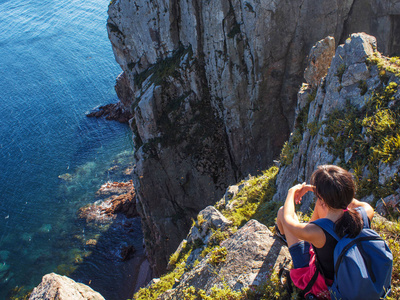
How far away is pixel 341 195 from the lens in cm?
486

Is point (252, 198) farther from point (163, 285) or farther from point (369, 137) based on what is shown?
point (369, 137)

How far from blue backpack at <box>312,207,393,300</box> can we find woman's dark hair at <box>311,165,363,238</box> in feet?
0.51

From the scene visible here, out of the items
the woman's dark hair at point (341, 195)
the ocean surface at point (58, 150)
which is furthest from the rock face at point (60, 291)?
the ocean surface at point (58, 150)

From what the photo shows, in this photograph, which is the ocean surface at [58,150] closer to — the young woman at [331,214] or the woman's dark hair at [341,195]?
the young woman at [331,214]

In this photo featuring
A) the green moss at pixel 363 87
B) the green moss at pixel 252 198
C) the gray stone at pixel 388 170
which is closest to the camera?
the gray stone at pixel 388 170

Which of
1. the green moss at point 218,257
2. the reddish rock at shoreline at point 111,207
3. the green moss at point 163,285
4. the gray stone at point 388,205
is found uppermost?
the gray stone at point 388,205

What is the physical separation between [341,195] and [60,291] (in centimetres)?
1031

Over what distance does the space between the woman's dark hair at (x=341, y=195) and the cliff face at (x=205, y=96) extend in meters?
23.9

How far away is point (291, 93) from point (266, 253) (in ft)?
73.2

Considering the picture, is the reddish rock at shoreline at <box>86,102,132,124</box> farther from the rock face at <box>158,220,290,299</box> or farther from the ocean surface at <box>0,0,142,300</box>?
the rock face at <box>158,220,290,299</box>

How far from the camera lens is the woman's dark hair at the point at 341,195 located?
4812mm

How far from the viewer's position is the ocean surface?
3641 cm

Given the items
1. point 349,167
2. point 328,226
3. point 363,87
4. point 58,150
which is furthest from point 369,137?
point 58,150

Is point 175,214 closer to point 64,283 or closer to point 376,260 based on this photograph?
point 64,283
